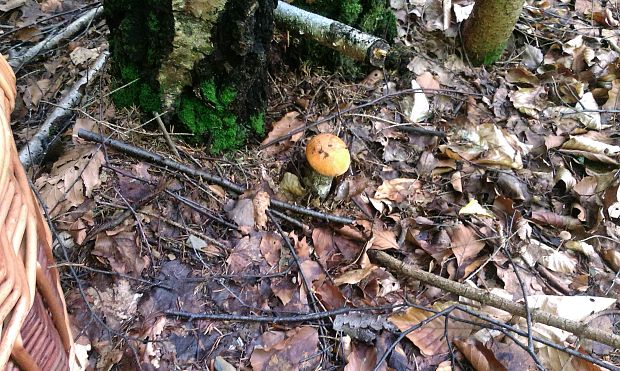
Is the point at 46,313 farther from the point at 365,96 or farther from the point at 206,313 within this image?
the point at 365,96

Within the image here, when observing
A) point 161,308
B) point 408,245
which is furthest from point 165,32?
point 408,245

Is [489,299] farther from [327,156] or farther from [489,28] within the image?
[489,28]

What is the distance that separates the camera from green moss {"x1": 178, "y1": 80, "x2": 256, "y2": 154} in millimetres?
2434

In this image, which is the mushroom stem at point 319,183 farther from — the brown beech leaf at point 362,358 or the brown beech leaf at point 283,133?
the brown beech leaf at point 362,358

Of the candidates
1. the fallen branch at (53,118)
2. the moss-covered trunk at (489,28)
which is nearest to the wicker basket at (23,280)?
the fallen branch at (53,118)

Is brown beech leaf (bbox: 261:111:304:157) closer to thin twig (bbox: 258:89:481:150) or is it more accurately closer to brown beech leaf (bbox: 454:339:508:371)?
thin twig (bbox: 258:89:481:150)

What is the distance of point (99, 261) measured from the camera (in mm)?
2102

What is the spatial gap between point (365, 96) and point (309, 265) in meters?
1.36

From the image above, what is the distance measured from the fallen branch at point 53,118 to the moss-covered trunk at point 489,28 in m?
2.60

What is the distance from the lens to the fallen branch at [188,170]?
2.40 m

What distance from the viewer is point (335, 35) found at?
9.36 feet

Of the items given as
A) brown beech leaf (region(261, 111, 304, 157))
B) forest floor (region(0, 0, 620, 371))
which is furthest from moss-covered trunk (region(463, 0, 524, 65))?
brown beech leaf (region(261, 111, 304, 157))

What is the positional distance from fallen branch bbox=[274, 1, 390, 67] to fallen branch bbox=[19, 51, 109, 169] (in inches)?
46.0

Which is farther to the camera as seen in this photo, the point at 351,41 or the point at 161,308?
the point at 351,41
